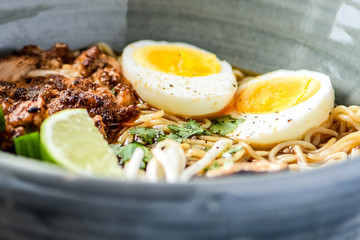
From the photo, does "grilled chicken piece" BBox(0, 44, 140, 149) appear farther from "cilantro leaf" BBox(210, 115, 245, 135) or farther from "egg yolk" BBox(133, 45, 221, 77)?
"cilantro leaf" BBox(210, 115, 245, 135)

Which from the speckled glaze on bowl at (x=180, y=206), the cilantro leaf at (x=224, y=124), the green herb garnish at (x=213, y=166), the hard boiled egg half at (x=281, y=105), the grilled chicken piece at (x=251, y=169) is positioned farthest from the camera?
the cilantro leaf at (x=224, y=124)

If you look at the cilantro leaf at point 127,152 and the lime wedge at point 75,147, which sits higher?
the lime wedge at point 75,147

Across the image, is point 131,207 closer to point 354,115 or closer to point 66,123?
point 66,123

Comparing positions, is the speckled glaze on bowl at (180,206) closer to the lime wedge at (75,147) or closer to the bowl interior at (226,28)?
the lime wedge at (75,147)

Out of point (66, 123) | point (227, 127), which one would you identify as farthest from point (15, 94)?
point (227, 127)

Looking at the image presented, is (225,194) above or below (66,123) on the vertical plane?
above

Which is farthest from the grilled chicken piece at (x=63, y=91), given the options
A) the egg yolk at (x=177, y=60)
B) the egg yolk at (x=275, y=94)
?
the egg yolk at (x=275, y=94)

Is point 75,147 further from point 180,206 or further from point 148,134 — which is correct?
point 148,134
